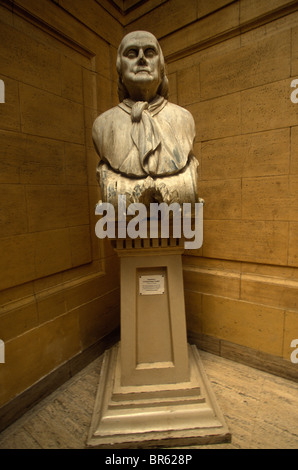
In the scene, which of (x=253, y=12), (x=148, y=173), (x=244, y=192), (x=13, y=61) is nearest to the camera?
(x=148, y=173)

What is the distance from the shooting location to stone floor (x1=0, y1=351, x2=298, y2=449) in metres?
1.51

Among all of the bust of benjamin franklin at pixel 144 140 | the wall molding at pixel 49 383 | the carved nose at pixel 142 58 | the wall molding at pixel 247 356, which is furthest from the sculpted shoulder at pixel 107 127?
the wall molding at pixel 247 356

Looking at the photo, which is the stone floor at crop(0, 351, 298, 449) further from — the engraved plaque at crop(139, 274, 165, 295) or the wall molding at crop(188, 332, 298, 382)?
the engraved plaque at crop(139, 274, 165, 295)

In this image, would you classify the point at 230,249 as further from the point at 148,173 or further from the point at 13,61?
the point at 13,61

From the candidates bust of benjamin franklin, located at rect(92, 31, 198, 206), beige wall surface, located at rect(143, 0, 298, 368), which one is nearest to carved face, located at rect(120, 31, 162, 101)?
bust of benjamin franklin, located at rect(92, 31, 198, 206)

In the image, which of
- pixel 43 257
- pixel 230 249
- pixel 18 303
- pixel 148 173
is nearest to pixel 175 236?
pixel 148 173

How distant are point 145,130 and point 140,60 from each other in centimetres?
39

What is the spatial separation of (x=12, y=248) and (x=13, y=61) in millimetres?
1221

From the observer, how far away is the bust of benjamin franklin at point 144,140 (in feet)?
4.56

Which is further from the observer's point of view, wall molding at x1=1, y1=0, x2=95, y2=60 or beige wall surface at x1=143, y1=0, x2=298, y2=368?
beige wall surface at x1=143, y1=0, x2=298, y2=368

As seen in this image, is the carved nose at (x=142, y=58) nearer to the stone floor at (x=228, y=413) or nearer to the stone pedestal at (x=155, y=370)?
the stone pedestal at (x=155, y=370)

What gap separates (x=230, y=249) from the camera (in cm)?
220

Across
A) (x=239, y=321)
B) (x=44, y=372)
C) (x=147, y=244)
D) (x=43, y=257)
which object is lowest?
(x=44, y=372)

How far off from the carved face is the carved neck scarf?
4.3 inches
